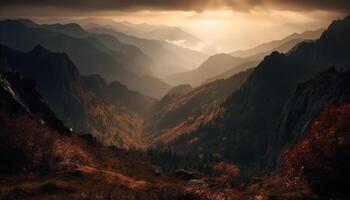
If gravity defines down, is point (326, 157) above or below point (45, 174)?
above

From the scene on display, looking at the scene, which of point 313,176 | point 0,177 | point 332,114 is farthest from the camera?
point 0,177

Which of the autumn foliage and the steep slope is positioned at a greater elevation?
the autumn foliage

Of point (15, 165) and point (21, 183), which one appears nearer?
point (21, 183)

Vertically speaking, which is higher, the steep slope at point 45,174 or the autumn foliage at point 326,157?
the autumn foliage at point 326,157

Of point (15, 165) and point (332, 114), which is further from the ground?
point (332, 114)

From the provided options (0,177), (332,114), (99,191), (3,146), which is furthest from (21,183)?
(332,114)

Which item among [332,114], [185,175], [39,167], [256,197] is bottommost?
[185,175]

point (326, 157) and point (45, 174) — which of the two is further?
point (45, 174)

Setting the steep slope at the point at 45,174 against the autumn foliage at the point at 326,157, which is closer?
the autumn foliage at the point at 326,157

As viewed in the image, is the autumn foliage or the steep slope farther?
the steep slope

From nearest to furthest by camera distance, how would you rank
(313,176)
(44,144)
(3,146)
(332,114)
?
(313,176) < (332,114) < (3,146) < (44,144)

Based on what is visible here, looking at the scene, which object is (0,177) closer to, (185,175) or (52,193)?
(52,193)
